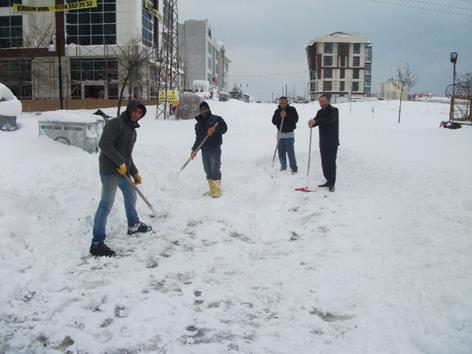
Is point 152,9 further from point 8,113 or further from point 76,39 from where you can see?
point 8,113

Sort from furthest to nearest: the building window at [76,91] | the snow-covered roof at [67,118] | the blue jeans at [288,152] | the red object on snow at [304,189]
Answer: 1. the building window at [76,91]
2. the blue jeans at [288,152]
3. the snow-covered roof at [67,118]
4. the red object on snow at [304,189]

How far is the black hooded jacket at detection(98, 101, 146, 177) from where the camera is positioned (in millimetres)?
5172

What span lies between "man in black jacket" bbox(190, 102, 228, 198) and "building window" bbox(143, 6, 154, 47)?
33.4 meters

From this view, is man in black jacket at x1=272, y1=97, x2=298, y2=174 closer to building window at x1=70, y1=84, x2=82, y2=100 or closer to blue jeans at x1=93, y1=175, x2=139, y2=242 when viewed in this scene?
blue jeans at x1=93, y1=175, x2=139, y2=242

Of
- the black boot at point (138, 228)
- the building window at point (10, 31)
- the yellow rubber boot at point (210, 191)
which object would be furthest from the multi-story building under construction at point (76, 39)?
the black boot at point (138, 228)

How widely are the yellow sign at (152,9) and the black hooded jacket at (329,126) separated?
33.9 meters

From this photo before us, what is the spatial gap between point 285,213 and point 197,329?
3647 mm

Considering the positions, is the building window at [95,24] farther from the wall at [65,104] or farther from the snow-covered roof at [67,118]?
the snow-covered roof at [67,118]

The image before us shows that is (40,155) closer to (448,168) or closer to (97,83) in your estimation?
(448,168)

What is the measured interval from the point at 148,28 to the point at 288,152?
35045mm

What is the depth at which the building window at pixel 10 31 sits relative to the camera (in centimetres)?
3812

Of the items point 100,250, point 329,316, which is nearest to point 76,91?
point 100,250

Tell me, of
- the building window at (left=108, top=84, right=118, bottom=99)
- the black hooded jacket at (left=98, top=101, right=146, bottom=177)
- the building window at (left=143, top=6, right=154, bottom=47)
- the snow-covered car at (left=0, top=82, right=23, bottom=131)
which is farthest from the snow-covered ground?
the building window at (left=143, top=6, right=154, bottom=47)

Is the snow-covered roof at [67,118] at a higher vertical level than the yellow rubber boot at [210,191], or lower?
higher
